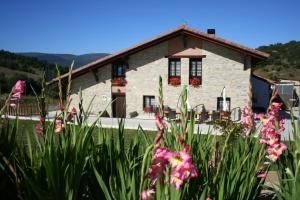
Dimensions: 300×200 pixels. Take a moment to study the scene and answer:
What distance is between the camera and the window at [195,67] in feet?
66.2

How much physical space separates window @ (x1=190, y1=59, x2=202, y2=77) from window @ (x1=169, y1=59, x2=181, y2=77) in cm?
78

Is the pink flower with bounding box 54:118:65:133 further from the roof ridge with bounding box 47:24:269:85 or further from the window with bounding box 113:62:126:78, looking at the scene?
the window with bounding box 113:62:126:78

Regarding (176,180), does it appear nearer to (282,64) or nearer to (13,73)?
(13,73)

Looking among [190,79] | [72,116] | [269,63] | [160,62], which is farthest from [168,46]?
[269,63]

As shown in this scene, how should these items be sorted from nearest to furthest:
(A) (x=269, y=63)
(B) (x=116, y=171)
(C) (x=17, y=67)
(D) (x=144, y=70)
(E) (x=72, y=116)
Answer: (B) (x=116, y=171) < (E) (x=72, y=116) < (D) (x=144, y=70) < (C) (x=17, y=67) < (A) (x=269, y=63)

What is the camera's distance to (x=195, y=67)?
20281 mm

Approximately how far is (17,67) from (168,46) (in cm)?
3023

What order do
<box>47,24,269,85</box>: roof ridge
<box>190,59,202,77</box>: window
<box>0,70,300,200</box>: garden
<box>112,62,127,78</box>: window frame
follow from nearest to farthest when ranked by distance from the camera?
<box>0,70,300,200</box>: garden
<box>47,24,269,85</box>: roof ridge
<box>190,59,202,77</box>: window
<box>112,62,127,78</box>: window frame

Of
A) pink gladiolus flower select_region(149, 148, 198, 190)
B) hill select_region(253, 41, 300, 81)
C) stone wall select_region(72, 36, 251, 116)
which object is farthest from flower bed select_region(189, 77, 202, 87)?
hill select_region(253, 41, 300, 81)

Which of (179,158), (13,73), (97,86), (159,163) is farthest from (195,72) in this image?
(13,73)

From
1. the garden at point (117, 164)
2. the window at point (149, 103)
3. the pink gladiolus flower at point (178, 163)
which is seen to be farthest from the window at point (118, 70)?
the pink gladiolus flower at point (178, 163)

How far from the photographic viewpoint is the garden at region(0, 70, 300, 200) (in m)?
1.58

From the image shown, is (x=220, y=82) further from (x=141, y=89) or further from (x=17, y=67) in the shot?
(x=17, y=67)

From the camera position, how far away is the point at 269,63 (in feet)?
189
